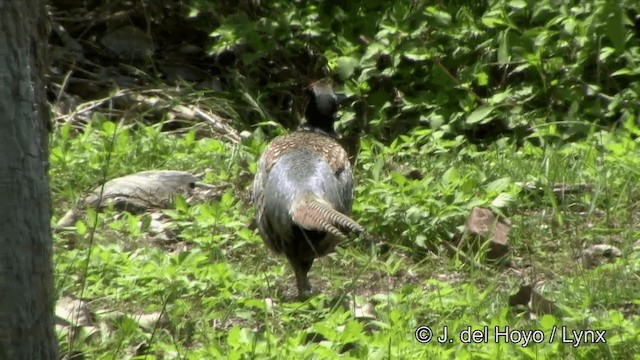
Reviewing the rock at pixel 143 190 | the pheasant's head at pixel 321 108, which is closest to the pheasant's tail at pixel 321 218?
the pheasant's head at pixel 321 108

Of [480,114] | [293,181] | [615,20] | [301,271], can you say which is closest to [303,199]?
[293,181]

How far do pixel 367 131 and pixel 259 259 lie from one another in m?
2.50

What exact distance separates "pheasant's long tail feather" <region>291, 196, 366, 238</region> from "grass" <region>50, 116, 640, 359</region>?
0.97 feet

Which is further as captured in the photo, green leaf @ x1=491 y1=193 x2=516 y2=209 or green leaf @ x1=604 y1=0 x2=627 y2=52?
green leaf @ x1=491 y1=193 x2=516 y2=209

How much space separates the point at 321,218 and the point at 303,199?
0.80 ft

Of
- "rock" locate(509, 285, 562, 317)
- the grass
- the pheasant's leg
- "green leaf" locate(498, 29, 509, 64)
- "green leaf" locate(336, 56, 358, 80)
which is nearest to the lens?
the grass

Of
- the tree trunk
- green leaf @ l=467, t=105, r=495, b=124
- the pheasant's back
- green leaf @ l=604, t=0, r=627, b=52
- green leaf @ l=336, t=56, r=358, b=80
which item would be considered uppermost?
green leaf @ l=604, t=0, r=627, b=52

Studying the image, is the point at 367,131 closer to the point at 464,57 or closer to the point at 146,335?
the point at 464,57

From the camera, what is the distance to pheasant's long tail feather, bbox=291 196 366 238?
5.41 meters

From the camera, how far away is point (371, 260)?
6.02 meters

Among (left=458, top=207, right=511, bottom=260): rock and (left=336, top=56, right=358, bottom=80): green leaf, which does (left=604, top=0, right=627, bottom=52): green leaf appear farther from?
(left=336, top=56, right=358, bottom=80): green leaf

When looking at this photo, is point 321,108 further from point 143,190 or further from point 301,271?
point 301,271

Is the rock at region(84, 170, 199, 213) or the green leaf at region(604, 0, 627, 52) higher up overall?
the green leaf at region(604, 0, 627, 52)

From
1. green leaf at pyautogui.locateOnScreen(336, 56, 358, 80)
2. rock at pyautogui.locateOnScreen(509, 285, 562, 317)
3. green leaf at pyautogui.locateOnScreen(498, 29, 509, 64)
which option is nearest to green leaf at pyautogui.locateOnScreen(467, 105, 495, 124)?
green leaf at pyautogui.locateOnScreen(498, 29, 509, 64)
